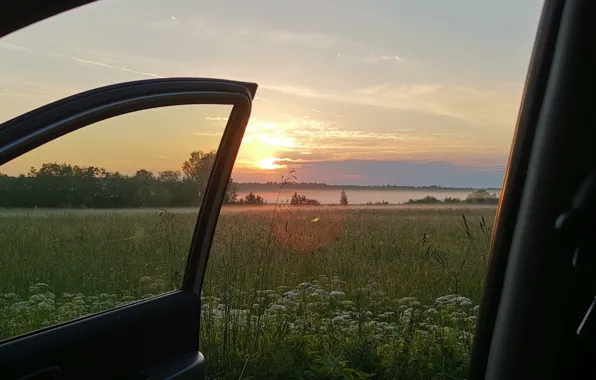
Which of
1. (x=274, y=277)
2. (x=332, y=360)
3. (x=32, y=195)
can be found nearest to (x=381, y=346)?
(x=332, y=360)

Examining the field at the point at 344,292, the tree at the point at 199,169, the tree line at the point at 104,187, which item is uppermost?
the tree at the point at 199,169

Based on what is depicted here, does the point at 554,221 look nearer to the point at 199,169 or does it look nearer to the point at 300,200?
the point at 199,169

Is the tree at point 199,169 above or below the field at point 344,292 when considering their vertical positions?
above

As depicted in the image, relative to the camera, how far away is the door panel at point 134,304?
1577 millimetres

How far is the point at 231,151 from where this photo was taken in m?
2.50

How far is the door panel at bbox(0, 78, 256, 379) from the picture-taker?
1577mm

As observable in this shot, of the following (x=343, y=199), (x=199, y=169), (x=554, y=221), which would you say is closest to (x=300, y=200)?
(x=343, y=199)

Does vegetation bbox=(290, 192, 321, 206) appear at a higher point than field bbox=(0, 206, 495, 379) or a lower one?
higher

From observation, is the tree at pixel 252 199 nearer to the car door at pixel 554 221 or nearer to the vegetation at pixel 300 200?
the vegetation at pixel 300 200

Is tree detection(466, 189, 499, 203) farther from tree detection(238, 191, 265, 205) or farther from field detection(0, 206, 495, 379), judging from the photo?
tree detection(238, 191, 265, 205)

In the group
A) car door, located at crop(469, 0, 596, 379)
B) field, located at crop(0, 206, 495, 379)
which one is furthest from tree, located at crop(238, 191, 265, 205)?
car door, located at crop(469, 0, 596, 379)

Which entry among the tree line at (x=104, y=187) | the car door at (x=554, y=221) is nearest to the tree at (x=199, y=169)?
the tree line at (x=104, y=187)

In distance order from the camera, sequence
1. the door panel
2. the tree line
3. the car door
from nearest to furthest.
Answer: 1. the car door
2. the door panel
3. the tree line

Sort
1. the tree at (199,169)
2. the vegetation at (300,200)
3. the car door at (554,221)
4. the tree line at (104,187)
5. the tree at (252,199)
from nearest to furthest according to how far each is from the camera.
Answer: the car door at (554,221)
the tree line at (104,187)
the tree at (199,169)
the tree at (252,199)
the vegetation at (300,200)
